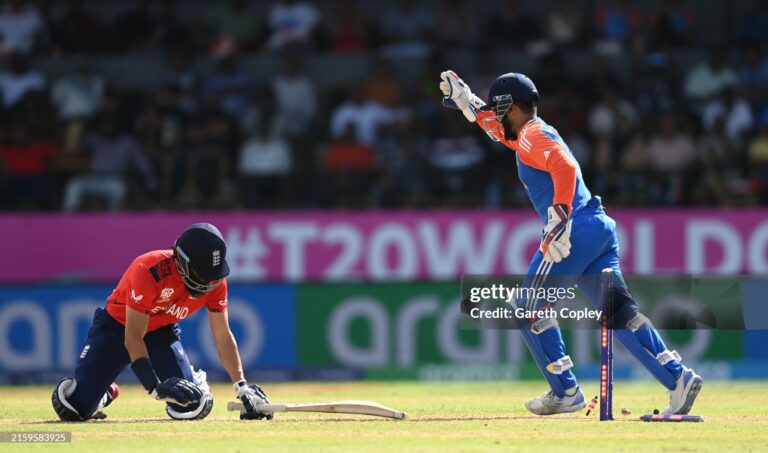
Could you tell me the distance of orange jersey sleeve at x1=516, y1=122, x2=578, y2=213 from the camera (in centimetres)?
964

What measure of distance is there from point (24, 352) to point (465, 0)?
29.5ft

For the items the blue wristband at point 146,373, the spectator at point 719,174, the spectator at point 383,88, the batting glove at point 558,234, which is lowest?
the blue wristband at point 146,373

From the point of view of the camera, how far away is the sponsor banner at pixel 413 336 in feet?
50.8

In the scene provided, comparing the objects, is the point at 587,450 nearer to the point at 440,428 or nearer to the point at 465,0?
the point at 440,428

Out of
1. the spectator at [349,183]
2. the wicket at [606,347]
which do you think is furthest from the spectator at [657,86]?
the wicket at [606,347]

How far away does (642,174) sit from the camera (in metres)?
17.8

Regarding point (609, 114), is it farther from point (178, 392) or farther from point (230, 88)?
point (178, 392)

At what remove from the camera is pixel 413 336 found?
15.8 metres

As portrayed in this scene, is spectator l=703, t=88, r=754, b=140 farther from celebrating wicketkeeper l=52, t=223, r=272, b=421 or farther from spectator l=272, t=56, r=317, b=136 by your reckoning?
celebrating wicketkeeper l=52, t=223, r=272, b=421

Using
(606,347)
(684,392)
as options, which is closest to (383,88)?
(684,392)

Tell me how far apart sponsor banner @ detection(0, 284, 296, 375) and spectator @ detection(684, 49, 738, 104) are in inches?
270

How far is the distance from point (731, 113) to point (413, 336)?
19.3ft

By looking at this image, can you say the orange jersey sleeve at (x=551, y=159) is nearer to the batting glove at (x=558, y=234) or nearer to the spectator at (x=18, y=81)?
the batting glove at (x=558, y=234)

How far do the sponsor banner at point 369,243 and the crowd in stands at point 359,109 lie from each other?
33cm
